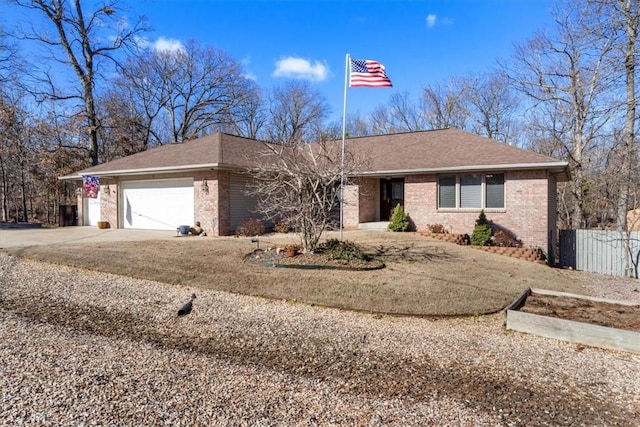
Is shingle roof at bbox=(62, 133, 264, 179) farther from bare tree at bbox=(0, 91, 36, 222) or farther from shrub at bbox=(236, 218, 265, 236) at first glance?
bare tree at bbox=(0, 91, 36, 222)

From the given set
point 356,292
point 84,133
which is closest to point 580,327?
point 356,292

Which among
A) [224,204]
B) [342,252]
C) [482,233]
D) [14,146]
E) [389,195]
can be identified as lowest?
[342,252]

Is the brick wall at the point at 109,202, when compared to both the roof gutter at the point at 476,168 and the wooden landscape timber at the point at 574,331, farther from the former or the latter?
the wooden landscape timber at the point at 574,331

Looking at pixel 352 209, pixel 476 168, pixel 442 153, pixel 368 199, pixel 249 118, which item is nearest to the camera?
pixel 476 168

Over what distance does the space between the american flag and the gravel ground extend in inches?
312

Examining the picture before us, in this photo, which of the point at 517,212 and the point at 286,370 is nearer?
the point at 286,370

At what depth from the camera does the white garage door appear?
589 inches

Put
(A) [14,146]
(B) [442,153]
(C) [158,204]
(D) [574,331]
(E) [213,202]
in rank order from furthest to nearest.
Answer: (A) [14,146], (C) [158,204], (B) [442,153], (E) [213,202], (D) [574,331]

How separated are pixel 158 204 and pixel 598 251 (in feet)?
53.7

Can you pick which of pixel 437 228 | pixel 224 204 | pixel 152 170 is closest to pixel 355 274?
pixel 437 228

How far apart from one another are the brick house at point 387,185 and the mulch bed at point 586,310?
6804 millimetres

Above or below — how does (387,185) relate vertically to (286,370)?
above

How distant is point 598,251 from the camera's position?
12.6 metres

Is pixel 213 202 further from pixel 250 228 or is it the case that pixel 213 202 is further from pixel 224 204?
pixel 250 228
